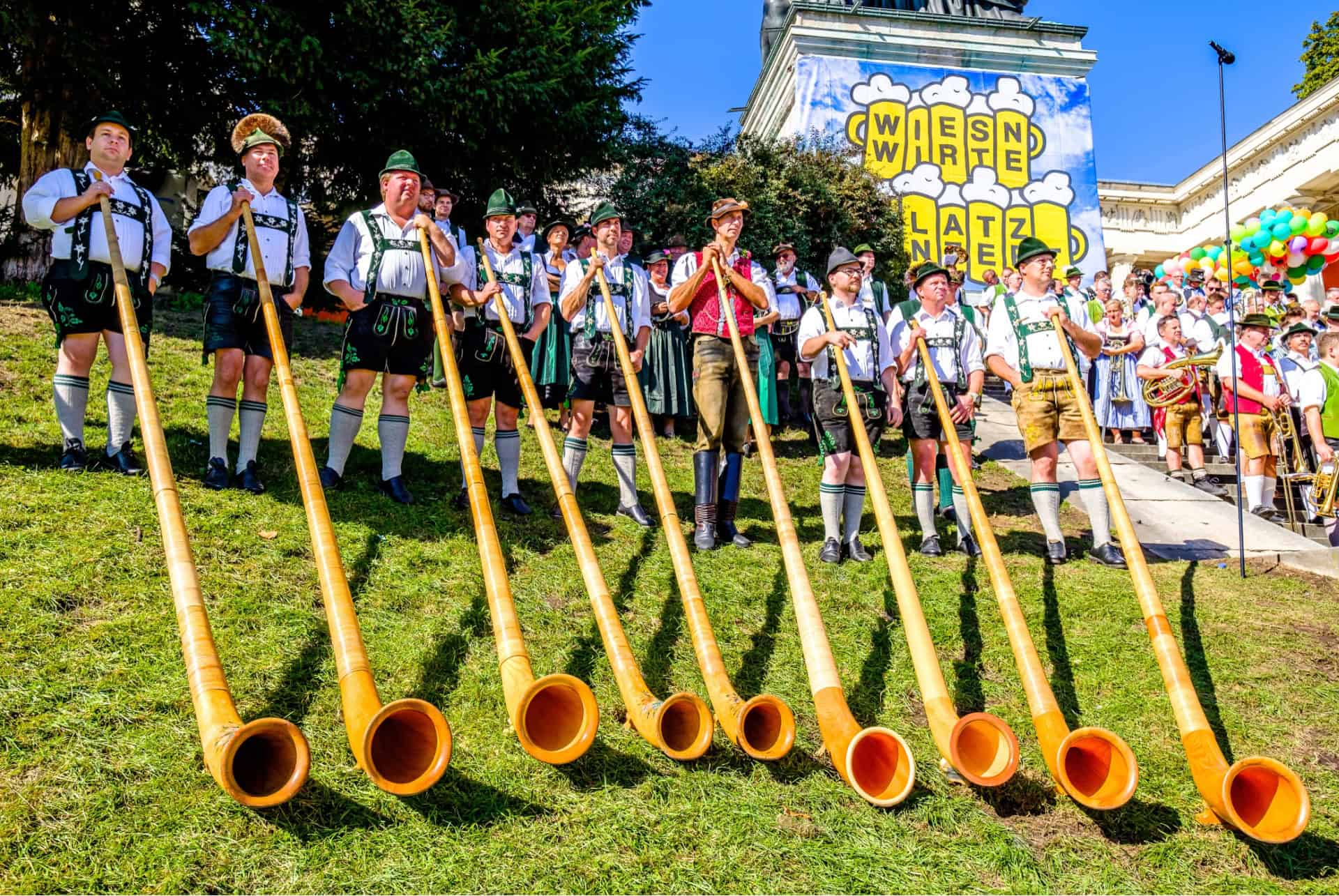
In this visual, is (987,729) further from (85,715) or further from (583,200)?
(583,200)

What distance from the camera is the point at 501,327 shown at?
605 cm

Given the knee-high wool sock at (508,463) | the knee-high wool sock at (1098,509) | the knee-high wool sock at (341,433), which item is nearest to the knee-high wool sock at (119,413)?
the knee-high wool sock at (341,433)

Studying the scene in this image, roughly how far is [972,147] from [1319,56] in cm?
1601

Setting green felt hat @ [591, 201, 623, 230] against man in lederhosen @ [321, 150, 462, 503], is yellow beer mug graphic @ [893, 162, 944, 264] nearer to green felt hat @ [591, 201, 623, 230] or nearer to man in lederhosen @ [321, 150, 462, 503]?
green felt hat @ [591, 201, 623, 230]

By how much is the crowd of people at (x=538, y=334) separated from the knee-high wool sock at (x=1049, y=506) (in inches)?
0.7

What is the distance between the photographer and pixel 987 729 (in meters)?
3.07

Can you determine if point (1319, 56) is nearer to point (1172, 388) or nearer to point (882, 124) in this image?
point (882, 124)

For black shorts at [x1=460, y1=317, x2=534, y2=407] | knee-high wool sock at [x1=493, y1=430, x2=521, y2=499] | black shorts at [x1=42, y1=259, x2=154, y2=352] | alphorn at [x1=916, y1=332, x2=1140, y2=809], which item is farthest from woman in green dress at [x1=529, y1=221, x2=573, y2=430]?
alphorn at [x1=916, y1=332, x2=1140, y2=809]

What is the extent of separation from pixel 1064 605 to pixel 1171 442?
230 inches

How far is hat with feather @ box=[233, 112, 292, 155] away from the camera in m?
5.33

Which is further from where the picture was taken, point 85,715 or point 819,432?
point 819,432

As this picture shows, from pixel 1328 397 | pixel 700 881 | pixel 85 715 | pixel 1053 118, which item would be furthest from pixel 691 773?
pixel 1053 118

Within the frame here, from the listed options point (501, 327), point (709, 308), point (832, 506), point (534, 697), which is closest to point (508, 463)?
point (501, 327)

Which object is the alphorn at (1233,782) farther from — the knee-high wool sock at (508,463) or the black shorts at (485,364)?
the black shorts at (485,364)
